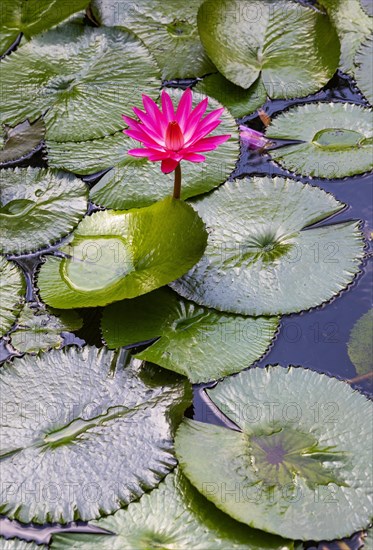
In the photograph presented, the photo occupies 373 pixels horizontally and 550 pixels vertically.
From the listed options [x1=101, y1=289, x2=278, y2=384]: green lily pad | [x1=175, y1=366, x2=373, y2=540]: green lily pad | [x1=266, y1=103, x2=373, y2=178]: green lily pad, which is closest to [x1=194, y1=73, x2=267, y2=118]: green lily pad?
[x1=266, y1=103, x2=373, y2=178]: green lily pad

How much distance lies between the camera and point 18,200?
8.63 feet

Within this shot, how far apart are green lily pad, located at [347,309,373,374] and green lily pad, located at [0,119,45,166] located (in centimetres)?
147

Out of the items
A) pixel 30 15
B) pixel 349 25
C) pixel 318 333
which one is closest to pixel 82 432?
pixel 318 333

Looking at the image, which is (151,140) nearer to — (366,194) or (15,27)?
(366,194)

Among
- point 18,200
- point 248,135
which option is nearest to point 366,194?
point 248,135

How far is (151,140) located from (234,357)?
2.39 feet

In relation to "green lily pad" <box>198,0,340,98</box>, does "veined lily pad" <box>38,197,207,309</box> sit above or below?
below

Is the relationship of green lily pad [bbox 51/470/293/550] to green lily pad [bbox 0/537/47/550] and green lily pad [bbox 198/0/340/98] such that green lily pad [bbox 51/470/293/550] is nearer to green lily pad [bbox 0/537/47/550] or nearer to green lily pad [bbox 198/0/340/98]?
green lily pad [bbox 0/537/47/550]

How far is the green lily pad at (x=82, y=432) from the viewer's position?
184 cm

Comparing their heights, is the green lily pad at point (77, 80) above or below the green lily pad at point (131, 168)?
above

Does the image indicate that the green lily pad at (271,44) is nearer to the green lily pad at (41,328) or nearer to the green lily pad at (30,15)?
the green lily pad at (30,15)

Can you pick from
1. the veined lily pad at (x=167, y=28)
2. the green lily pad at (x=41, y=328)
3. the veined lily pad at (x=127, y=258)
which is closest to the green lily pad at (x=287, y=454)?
the veined lily pad at (x=127, y=258)

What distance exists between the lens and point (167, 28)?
3244 mm

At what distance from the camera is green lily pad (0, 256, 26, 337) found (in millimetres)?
2266
